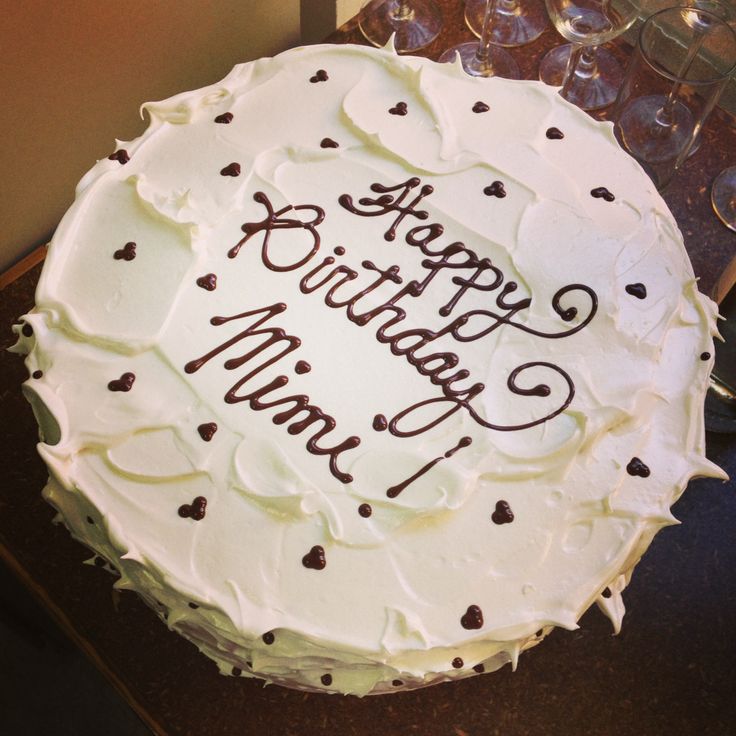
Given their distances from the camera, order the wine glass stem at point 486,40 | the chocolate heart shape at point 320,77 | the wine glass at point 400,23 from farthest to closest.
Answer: the wine glass at point 400,23, the wine glass stem at point 486,40, the chocolate heart shape at point 320,77

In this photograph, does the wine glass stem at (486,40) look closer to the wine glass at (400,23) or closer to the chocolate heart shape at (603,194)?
the wine glass at (400,23)

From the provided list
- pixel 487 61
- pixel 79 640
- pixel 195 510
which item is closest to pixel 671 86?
pixel 487 61

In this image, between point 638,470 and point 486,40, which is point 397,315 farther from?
point 486,40

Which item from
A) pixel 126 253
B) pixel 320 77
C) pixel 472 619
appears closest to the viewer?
pixel 472 619

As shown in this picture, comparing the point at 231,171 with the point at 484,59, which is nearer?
the point at 231,171

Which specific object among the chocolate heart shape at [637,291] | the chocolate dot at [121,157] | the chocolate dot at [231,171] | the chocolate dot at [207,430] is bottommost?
the chocolate dot at [207,430]

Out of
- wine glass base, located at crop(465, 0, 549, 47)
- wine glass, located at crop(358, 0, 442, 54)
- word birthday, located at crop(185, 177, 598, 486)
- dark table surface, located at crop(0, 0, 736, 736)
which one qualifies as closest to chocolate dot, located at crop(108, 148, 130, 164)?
word birthday, located at crop(185, 177, 598, 486)

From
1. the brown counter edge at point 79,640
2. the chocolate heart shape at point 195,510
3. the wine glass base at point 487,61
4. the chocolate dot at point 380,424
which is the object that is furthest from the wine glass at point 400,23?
the brown counter edge at point 79,640
